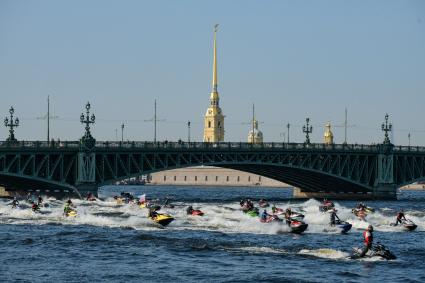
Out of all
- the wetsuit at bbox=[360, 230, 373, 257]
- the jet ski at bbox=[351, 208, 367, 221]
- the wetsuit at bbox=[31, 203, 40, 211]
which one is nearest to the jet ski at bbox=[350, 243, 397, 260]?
the wetsuit at bbox=[360, 230, 373, 257]

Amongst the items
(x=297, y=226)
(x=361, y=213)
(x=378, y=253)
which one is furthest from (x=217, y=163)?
(x=378, y=253)

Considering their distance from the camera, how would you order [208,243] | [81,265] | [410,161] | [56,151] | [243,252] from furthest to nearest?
[410,161]
[56,151]
[208,243]
[243,252]
[81,265]

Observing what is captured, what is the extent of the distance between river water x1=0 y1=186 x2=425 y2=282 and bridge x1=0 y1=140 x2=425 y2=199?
77.8ft

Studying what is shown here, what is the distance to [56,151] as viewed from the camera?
112500 millimetres

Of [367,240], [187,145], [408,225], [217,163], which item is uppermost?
[187,145]

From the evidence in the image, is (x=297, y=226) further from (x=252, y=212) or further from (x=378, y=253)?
(x=378, y=253)

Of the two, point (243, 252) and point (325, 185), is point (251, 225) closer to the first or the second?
point (243, 252)

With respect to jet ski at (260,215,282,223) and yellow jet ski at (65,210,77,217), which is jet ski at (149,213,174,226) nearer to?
jet ski at (260,215,282,223)

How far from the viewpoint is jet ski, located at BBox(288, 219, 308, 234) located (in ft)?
239

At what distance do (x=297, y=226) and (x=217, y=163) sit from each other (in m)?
50.3

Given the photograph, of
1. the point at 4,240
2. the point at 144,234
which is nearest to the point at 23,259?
the point at 4,240

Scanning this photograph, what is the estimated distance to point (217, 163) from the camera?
403ft

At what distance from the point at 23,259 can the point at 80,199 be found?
2210 inches

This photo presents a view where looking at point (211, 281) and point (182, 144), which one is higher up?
point (182, 144)
